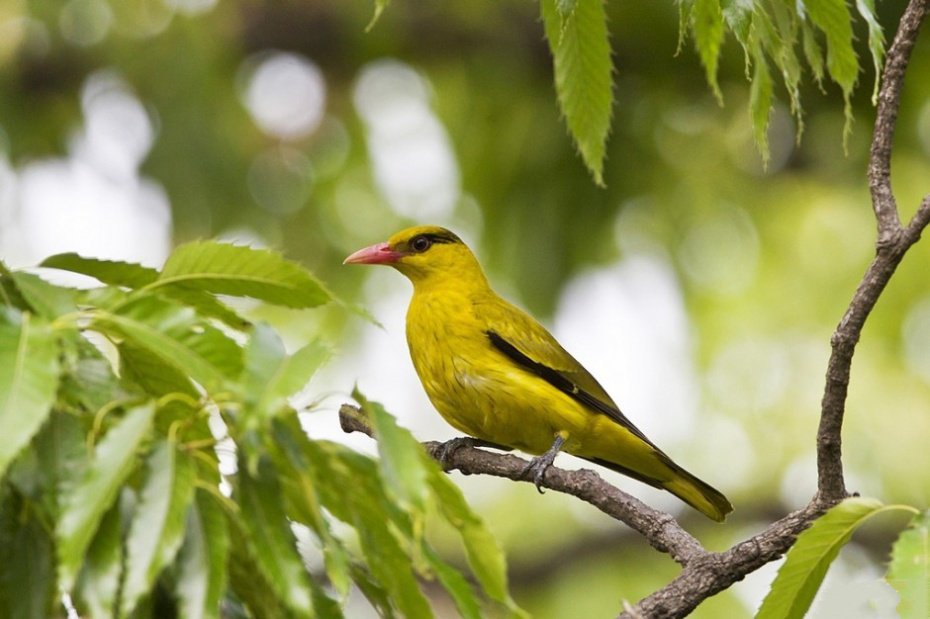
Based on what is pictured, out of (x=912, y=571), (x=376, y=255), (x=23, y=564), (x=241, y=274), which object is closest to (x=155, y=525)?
(x=23, y=564)

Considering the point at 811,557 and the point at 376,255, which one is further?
the point at 376,255

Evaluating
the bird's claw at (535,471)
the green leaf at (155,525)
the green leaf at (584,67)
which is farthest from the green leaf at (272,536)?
the bird's claw at (535,471)

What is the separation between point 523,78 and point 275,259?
820cm

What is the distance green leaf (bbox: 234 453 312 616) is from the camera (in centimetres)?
187

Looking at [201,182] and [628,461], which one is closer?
[628,461]

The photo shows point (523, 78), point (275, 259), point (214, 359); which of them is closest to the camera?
point (214, 359)

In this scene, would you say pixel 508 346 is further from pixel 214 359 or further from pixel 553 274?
pixel 553 274

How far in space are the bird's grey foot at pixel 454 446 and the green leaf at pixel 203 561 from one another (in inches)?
81.5

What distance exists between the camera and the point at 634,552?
1012 cm

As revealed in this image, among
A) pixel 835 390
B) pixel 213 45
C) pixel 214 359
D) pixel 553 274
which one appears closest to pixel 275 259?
pixel 214 359

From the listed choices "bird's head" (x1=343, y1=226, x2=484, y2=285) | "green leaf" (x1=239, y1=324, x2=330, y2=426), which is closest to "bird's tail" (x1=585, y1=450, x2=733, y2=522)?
"bird's head" (x1=343, y1=226, x2=484, y2=285)

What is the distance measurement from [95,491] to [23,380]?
185 millimetres

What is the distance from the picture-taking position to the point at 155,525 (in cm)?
180

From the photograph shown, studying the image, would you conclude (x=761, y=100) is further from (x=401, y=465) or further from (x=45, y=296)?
(x=45, y=296)
